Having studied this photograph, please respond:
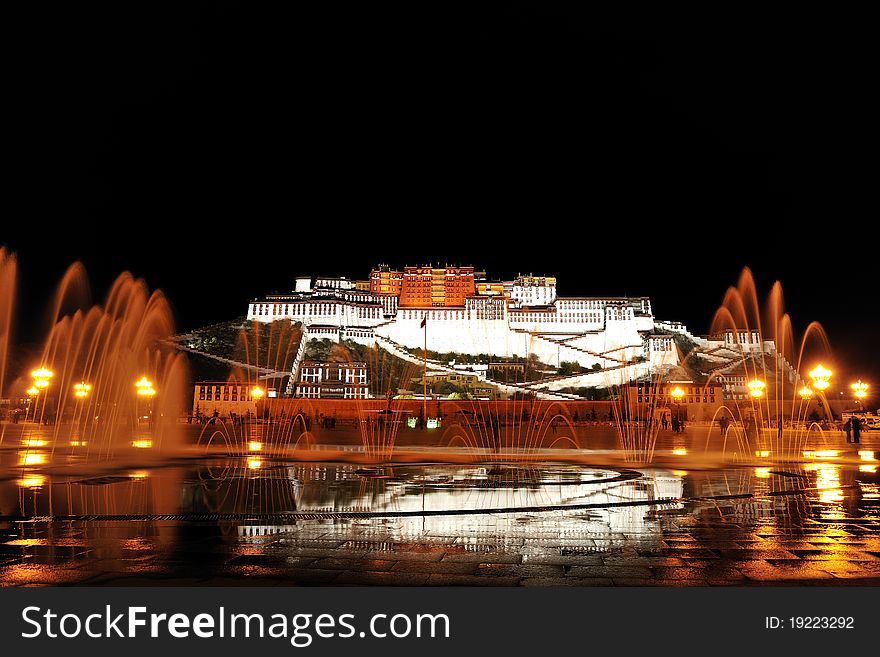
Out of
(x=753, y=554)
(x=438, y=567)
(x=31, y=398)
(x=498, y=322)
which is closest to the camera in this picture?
(x=438, y=567)

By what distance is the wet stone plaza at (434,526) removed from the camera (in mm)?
5992

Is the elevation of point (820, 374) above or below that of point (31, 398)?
below

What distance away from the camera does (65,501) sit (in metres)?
10.3

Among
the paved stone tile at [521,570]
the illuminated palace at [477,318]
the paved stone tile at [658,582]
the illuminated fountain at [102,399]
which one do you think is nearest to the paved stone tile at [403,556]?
the paved stone tile at [521,570]

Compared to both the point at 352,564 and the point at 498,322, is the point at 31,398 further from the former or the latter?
the point at 498,322

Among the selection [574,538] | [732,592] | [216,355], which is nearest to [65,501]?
[574,538]

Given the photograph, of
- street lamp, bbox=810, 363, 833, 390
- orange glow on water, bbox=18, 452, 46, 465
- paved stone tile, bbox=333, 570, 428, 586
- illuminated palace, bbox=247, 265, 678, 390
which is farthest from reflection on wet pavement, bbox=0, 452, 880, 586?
illuminated palace, bbox=247, 265, 678, 390

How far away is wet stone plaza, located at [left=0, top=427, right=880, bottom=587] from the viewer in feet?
19.7

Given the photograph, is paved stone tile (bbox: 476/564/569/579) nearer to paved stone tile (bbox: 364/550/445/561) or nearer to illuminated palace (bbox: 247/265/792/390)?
paved stone tile (bbox: 364/550/445/561)

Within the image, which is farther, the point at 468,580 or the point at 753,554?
the point at 753,554

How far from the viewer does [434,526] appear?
8359 mm

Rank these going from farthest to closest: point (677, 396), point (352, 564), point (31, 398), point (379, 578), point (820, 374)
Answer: point (31, 398), point (677, 396), point (820, 374), point (352, 564), point (379, 578)

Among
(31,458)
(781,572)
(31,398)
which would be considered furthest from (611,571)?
(31,398)

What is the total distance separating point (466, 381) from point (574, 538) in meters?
83.2
